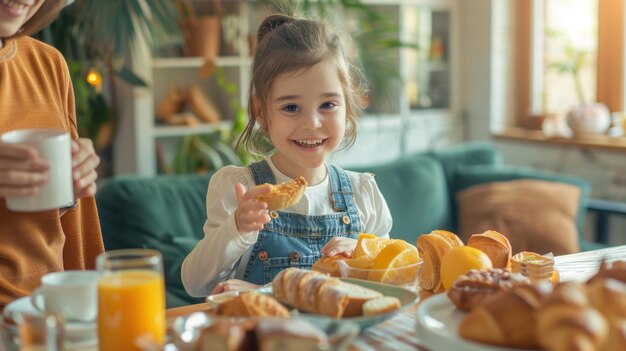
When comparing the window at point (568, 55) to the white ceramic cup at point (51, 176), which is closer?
the white ceramic cup at point (51, 176)

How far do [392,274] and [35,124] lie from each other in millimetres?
763

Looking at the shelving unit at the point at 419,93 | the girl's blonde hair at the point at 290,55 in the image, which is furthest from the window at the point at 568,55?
the girl's blonde hair at the point at 290,55

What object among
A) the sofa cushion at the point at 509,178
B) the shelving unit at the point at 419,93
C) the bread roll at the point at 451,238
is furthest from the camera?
Answer: the shelving unit at the point at 419,93

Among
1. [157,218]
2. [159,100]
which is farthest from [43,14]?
[159,100]

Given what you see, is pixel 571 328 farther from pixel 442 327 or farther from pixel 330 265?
pixel 330 265

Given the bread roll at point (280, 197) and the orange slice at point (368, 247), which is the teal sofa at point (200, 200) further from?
the orange slice at point (368, 247)

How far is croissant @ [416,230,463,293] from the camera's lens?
148 centimetres

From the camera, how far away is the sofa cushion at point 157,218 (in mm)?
2998

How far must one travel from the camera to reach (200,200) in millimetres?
3264

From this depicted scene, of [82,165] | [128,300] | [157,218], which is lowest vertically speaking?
[157,218]

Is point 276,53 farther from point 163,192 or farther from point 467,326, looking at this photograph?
point 163,192

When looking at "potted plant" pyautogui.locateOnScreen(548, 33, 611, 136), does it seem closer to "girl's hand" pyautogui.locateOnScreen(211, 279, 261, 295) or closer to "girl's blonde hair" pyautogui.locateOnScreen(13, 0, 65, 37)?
"girl's hand" pyautogui.locateOnScreen(211, 279, 261, 295)

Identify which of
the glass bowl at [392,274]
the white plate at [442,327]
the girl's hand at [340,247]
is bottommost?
the white plate at [442,327]

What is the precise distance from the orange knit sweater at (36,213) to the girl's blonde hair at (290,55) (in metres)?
0.45
